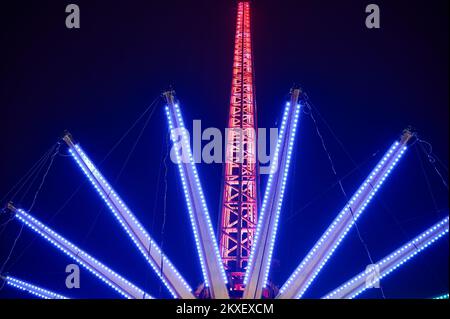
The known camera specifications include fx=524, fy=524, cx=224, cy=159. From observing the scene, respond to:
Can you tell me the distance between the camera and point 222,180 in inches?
704

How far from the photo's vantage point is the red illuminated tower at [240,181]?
17000mm

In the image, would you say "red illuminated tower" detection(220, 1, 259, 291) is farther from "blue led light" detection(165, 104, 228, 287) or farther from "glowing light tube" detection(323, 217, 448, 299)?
"glowing light tube" detection(323, 217, 448, 299)

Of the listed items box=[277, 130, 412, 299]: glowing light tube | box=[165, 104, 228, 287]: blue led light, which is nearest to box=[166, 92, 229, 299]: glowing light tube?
box=[165, 104, 228, 287]: blue led light

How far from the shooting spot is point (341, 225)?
1238 centimetres

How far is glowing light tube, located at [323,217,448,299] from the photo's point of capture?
462 inches

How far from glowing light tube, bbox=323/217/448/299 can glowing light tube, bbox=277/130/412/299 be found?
0.81 meters

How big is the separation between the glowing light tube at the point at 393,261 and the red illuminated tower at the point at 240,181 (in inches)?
155

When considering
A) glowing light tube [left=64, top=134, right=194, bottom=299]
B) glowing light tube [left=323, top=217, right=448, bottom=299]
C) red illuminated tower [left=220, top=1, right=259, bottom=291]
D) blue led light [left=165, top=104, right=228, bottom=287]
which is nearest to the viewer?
glowing light tube [left=323, top=217, right=448, bottom=299]

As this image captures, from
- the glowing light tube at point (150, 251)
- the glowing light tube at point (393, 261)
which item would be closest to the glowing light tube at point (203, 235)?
the glowing light tube at point (150, 251)

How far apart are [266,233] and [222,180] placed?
5.57 meters

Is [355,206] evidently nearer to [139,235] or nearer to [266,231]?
[266,231]
